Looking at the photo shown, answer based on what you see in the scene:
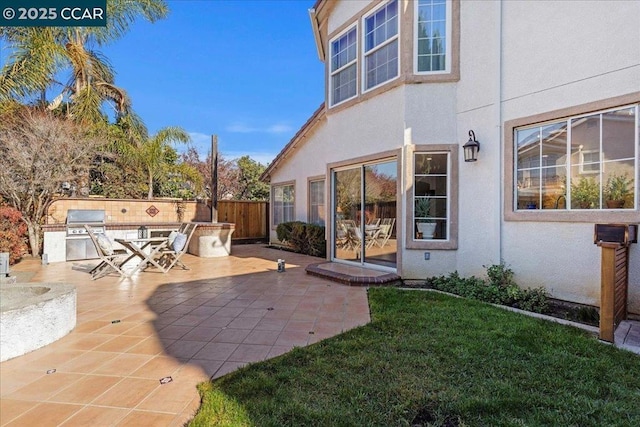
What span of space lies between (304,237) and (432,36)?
285 inches

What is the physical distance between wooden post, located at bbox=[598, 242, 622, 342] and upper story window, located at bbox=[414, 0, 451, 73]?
4679 mm

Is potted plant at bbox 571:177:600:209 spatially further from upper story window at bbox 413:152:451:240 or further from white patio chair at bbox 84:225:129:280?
white patio chair at bbox 84:225:129:280

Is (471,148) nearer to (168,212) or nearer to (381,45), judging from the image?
(381,45)

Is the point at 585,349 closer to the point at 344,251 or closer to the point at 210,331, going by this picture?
the point at 210,331

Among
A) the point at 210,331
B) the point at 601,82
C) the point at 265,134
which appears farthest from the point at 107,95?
the point at 601,82

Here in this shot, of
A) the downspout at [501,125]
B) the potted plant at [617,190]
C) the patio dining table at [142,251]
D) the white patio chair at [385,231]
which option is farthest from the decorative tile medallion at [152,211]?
the potted plant at [617,190]

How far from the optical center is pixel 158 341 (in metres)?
3.94

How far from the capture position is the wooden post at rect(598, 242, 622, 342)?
12.6ft

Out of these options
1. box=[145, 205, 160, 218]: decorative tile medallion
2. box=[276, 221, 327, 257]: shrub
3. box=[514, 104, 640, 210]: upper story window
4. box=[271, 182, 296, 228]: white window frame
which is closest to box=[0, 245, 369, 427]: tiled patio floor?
box=[276, 221, 327, 257]: shrub

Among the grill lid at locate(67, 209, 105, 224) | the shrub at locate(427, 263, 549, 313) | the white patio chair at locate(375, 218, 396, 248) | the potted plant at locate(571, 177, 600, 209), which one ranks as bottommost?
the shrub at locate(427, 263, 549, 313)

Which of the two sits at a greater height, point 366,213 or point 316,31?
point 316,31

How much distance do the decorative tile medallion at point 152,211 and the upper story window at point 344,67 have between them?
8806 millimetres

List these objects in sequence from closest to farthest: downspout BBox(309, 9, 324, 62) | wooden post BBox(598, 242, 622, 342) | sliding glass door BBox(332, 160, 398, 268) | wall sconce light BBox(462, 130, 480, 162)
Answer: wooden post BBox(598, 242, 622, 342) < wall sconce light BBox(462, 130, 480, 162) < sliding glass door BBox(332, 160, 398, 268) < downspout BBox(309, 9, 324, 62)

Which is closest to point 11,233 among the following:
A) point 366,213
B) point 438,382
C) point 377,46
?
point 366,213
